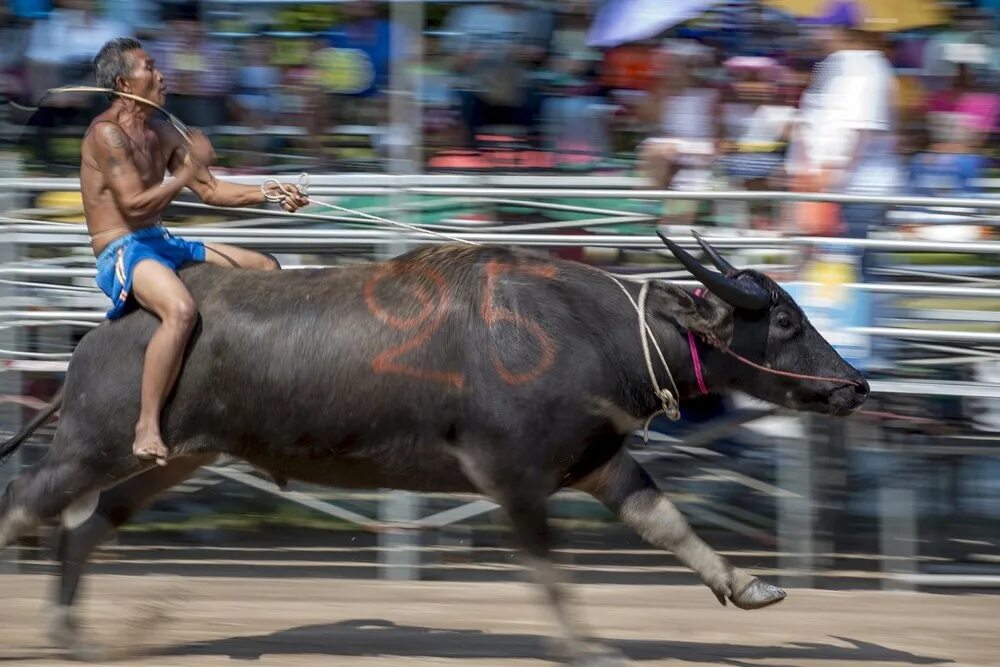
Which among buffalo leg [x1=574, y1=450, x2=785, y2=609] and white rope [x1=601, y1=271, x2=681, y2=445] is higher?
white rope [x1=601, y1=271, x2=681, y2=445]

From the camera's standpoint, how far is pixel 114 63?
5.41 metres

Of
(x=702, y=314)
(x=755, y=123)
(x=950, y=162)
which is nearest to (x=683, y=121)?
(x=755, y=123)

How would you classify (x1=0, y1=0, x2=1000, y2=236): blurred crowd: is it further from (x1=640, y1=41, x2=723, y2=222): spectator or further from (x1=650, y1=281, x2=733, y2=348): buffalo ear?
(x1=650, y1=281, x2=733, y2=348): buffalo ear

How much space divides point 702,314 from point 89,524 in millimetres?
2520

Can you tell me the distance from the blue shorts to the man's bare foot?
52cm

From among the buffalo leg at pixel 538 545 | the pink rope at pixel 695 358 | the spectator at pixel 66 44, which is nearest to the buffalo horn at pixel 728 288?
the pink rope at pixel 695 358

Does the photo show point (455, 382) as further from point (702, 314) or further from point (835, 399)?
point (835, 399)

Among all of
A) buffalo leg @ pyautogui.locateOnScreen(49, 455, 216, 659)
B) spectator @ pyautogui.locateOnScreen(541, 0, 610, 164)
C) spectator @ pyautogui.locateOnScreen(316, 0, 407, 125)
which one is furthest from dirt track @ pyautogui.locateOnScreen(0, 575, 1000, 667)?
spectator @ pyautogui.locateOnScreen(316, 0, 407, 125)

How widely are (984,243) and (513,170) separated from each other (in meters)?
2.49

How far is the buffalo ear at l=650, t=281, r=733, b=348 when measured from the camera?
5.42 metres

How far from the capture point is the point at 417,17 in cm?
740

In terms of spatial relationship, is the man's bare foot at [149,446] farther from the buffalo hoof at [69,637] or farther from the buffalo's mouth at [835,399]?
the buffalo's mouth at [835,399]

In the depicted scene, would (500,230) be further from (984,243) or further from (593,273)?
(984,243)

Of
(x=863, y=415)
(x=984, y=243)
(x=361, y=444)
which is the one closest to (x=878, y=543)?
(x=863, y=415)
